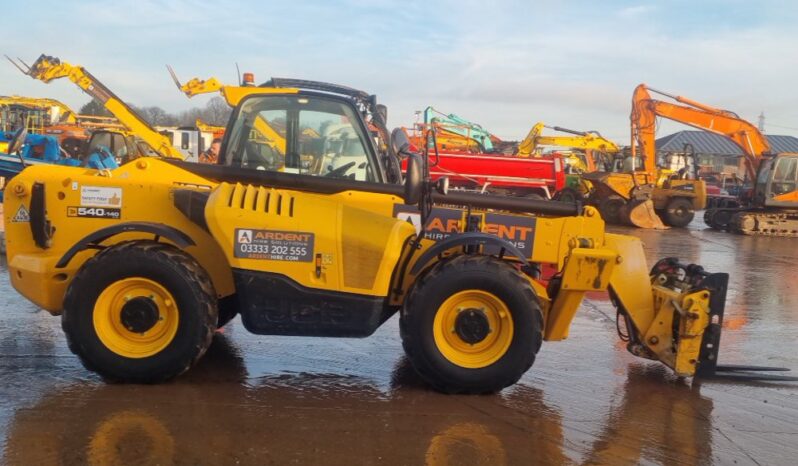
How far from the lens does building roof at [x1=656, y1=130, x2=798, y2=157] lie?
58000 millimetres

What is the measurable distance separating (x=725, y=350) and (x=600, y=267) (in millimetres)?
2599

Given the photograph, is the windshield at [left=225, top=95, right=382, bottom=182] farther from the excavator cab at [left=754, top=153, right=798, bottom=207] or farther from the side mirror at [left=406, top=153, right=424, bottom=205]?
the excavator cab at [left=754, top=153, right=798, bottom=207]

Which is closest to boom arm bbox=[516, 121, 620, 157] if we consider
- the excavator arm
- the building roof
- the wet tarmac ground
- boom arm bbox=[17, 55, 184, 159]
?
the excavator arm

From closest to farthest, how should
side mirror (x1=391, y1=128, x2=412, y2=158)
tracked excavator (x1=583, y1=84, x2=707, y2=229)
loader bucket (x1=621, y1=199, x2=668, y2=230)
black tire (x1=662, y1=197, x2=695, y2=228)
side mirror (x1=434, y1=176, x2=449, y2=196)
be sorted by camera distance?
side mirror (x1=434, y1=176, x2=449, y2=196) < side mirror (x1=391, y1=128, x2=412, y2=158) < loader bucket (x1=621, y1=199, x2=668, y2=230) < tracked excavator (x1=583, y1=84, x2=707, y2=229) < black tire (x1=662, y1=197, x2=695, y2=228)

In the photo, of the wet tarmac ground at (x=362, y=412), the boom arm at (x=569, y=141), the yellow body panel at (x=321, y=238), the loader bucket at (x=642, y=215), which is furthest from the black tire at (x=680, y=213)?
the yellow body panel at (x=321, y=238)

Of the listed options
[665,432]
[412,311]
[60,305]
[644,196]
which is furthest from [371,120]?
[644,196]

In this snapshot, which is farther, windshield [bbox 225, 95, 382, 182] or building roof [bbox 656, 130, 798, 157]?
building roof [bbox 656, 130, 798, 157]

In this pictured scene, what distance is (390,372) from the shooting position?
17.5 feet

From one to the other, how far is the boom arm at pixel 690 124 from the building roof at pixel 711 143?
36137mm

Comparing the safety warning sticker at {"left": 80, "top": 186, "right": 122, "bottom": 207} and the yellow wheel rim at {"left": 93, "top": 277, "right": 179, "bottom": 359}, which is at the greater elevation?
the safety warning sticker at {"left": 80, "top": 186, "right": 122, "bottom": 207}

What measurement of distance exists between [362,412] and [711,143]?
6196 cm

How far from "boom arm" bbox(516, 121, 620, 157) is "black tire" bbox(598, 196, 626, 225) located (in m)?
5.08

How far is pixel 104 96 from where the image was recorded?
17484 mm

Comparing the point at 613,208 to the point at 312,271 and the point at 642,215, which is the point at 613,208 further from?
the point at 312,271
